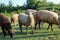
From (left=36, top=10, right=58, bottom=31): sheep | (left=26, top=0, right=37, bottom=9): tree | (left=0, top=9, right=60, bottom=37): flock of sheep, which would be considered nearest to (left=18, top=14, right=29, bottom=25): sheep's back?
(left=0, top=9, right=60, bottom=37): flock of sheep

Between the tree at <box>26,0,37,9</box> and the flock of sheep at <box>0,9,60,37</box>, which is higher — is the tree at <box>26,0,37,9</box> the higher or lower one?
the lower one

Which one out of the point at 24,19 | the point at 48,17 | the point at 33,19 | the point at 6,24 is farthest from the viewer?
the point at 48,17

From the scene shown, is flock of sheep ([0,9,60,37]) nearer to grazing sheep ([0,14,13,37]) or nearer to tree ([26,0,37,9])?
grazing sheep ([0,14,13,37])

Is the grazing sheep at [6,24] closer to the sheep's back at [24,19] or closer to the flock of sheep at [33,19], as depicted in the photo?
the flock of sheep at [33,19]

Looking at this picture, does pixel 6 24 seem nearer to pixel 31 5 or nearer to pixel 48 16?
pixel 48 16

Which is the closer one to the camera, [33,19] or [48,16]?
[33,19]

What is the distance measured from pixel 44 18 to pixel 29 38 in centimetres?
488

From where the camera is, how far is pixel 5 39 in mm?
17047

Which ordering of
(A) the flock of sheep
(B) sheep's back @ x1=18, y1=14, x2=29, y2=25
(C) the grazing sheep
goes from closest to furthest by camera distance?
(C) the grazing sheep
(A) the flock of sheep
(B) sheep's back @ x1=18, y1=14, x2=29, y2=25

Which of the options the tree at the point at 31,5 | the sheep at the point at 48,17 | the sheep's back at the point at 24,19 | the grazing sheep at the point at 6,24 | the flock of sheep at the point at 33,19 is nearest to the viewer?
the grazing sheep at the point at 6,24

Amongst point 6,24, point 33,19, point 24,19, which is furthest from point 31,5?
point 6,24

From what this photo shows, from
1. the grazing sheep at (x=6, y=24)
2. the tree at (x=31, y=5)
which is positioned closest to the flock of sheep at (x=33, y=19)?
the grazing sheep at (x=6, y=24)

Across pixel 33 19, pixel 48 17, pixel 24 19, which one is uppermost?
pixel 33 19

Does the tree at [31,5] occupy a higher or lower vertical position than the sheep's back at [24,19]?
lower
